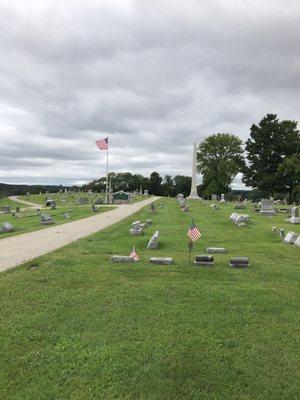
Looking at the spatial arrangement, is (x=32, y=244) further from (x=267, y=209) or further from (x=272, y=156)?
(x=272, y=156)

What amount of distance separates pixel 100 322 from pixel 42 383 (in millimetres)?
1878

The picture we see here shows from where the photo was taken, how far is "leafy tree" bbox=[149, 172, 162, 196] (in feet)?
423

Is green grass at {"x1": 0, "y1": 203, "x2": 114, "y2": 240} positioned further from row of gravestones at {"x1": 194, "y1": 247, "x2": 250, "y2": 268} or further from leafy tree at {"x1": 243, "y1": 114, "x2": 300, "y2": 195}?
leafy tree at {"x1": 243, "y1": 114, "x2": 300, "y2": 195}

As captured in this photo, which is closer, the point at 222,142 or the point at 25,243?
the point at 25,243

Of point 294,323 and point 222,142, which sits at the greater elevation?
point 222,142

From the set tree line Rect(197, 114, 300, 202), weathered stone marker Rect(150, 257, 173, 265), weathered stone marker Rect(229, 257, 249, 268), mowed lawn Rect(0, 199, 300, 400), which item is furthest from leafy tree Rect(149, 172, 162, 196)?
mowed lawn Rect(0, 199, 300, 400)

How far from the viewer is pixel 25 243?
1631 centimetres

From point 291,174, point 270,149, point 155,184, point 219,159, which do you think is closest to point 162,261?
point 291,174

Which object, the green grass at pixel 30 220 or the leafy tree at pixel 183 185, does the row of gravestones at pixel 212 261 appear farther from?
the leafy tree at pixel 183 185

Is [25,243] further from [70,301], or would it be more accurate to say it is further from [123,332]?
[123,332]

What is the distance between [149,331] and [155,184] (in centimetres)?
12441

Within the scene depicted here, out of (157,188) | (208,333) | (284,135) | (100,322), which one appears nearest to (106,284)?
(100,322)

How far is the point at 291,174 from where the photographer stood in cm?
5484

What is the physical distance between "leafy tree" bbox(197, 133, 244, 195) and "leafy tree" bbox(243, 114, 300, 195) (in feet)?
71.1
